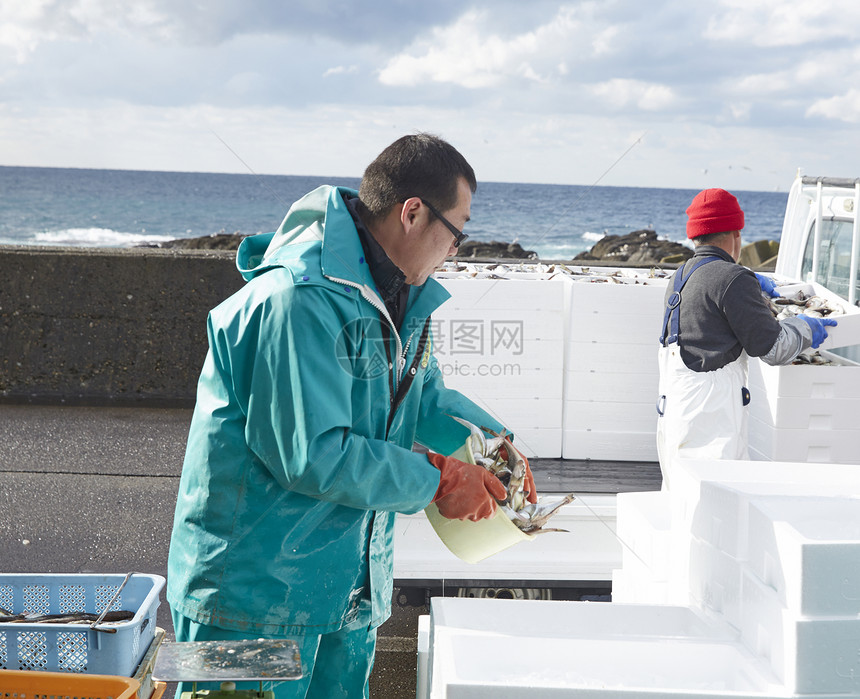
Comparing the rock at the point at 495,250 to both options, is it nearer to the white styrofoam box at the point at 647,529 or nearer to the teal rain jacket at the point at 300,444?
the white styrofoam box at the point at 647,529

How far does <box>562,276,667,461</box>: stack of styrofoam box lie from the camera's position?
229 inches

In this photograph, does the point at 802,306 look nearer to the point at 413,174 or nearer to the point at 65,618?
the point at 413,174

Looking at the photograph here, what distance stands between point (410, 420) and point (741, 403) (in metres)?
2.68

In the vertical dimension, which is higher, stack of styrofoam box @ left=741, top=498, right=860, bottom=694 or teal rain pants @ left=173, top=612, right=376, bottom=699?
stack of styrofoam box @ left=741, top=498, right=860, bottom=694

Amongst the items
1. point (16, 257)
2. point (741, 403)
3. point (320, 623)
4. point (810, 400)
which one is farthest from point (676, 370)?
point (16, 257)

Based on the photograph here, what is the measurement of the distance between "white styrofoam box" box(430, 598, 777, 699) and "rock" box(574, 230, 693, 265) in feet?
70.0

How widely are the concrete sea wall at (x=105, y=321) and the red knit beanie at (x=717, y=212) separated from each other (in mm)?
4520

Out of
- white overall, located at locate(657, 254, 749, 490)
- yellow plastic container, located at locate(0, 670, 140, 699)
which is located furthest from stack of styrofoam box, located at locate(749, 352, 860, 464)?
yellow plastic container, located at locate(0, 670, 140, 699)

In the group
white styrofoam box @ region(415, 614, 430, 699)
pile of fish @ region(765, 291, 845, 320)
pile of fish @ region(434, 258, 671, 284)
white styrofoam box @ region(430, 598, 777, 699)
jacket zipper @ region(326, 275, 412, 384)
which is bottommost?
white styrofoam box @ region(415, 614, 430, 699)

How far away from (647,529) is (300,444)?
1390 millimetres

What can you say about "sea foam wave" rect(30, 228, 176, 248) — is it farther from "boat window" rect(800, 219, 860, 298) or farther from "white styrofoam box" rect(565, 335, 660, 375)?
"boat window" rect(800, 219, 860, 298)

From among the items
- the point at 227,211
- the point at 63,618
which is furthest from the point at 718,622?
the point at 227,211

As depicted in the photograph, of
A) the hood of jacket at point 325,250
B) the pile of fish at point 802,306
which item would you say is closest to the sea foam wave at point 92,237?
the pile of fish at point 802,306

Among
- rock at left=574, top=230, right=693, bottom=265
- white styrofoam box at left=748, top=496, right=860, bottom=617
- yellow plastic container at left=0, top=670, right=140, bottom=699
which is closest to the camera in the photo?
white styrofoam box at left=748, top=496, right=860, bottom=617
